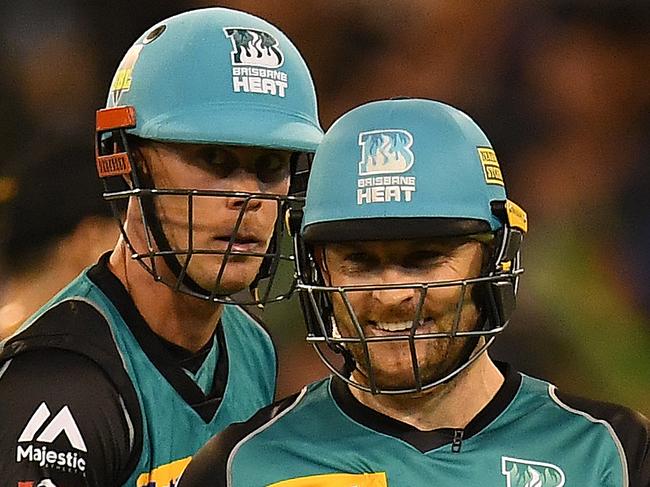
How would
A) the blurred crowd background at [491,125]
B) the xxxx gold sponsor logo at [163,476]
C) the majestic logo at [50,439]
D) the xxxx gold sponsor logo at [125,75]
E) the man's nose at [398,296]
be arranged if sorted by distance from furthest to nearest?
1. the blurred crowd background at [491,125]
2. the xxxx gold sponsor logo at [125,75]
3. the xxxx gold sponsor logo at [163,476]
4. the majestic logo at [50,439]
5. the man's nose at [398,296]

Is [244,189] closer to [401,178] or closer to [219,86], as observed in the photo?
[219,86]

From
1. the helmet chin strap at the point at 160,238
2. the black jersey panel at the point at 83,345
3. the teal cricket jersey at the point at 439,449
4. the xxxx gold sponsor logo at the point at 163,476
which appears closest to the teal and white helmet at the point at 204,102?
the helmet chin strap at the point at 160,238

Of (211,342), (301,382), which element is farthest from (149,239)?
(301,382)

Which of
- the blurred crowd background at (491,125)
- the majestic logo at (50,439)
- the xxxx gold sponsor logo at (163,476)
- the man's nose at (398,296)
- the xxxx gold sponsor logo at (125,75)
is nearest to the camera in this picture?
the man's nose at (398,296)

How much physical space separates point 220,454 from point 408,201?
1.09 feet

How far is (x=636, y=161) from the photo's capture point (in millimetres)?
2824

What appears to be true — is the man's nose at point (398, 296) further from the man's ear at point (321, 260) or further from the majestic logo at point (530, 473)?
the majestic logo at point (530, 473)

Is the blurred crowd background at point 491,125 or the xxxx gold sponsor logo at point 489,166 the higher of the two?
the xxxx gold sponsor logo at point 489,166

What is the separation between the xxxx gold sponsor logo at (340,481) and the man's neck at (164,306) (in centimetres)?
42

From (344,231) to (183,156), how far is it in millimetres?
437

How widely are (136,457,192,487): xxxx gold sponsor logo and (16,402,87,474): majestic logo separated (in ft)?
0.39

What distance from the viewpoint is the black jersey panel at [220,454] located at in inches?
54.7

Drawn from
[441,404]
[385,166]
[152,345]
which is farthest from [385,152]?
[152,345]

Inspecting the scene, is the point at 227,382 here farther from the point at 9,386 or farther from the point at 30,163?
the point at 30,163
